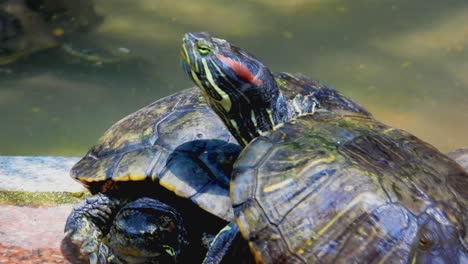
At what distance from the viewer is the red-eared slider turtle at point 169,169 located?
2.57m

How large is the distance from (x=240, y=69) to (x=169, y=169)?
0.52 metres

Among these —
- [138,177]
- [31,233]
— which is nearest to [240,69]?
[138,177]

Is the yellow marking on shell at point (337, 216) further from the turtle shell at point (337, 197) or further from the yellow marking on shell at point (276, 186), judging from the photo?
the yellow marking on shell at point (276, 186)

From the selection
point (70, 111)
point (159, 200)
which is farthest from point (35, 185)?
point (70, 111)

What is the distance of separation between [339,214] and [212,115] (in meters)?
0.94

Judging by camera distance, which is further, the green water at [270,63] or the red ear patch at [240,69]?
the green water at [270,63]

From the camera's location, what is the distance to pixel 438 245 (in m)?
2.16

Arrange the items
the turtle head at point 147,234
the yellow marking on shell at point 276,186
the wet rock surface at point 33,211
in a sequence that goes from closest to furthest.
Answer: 1. the yellow marking on shell at point 276,186
2. the turtle head at point 147,234
3. the wet rock surface at point 33,211

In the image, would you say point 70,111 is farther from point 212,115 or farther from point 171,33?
point 212,115

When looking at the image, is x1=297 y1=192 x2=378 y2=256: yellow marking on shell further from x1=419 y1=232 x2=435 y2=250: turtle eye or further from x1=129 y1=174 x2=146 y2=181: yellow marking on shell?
x1=129 y1=174 x2=146 y2=181: yellow marking on shell

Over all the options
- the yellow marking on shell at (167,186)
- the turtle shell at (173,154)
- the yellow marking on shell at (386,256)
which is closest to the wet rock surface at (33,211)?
the turtle shell at (173,154)

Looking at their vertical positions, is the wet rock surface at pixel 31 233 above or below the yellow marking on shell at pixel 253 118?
below

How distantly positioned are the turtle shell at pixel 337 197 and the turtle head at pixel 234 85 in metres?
0.21

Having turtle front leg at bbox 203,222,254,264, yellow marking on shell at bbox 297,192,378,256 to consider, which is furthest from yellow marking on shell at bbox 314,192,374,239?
turtle front leg at bbox 203,222,254,264
